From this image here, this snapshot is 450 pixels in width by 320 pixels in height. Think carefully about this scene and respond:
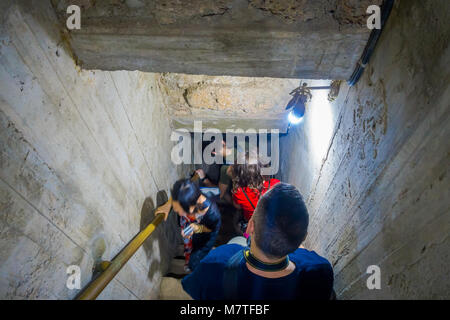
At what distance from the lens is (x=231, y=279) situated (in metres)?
1.81

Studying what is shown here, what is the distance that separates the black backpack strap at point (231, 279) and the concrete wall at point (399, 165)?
0.84m

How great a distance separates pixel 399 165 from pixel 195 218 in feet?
8.75

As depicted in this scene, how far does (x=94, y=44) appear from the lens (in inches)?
58.1

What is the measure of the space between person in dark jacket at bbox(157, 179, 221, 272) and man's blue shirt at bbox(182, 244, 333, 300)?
1.29 metres

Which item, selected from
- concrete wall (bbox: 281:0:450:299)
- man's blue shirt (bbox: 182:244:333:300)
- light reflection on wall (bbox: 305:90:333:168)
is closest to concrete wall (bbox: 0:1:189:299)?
man's blue shirt (bbox: 182:244:333:300)

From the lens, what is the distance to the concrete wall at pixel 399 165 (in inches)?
38.4

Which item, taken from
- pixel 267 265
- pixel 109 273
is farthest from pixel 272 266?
pixel 109 273

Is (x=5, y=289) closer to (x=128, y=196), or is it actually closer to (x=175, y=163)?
(x=128, y=196)

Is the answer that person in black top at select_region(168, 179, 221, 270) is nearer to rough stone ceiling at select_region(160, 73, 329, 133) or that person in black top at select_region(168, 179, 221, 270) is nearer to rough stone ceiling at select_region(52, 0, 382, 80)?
rough stone ceiling at select_region(160, 73, 329, 133)

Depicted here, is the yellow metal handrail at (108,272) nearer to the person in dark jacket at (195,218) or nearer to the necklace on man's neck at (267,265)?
the person in dark jacket at (195,218)

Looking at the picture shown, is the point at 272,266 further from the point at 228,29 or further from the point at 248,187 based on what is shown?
the point at 248,187

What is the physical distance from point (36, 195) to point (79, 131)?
0.53m

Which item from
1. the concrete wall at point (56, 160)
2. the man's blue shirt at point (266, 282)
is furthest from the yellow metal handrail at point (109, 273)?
the man's blue shirt at point (266, 282)

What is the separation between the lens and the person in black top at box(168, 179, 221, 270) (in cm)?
325
